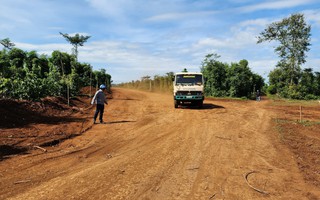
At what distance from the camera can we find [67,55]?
27.9 m

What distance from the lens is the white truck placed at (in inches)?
683

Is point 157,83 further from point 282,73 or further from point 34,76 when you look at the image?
point 34,76

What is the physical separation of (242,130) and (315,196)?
6129 mm

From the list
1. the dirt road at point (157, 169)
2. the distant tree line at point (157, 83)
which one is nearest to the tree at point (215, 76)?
the distant tree line at point (157, 83)

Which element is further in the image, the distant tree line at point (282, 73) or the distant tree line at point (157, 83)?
the distant tree line at point (157, 83)

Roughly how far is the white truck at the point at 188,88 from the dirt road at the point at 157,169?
7.50 metres

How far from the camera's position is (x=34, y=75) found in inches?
595

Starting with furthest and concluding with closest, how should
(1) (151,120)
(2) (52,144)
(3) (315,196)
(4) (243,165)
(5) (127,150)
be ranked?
1. (1) (151,120)
2. (2) (52,144)
3. (5) (127,150)
4. (4) (243,165)
5. (3) (315,196)

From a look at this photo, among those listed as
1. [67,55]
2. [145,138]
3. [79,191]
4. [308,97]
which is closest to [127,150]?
[145,138]

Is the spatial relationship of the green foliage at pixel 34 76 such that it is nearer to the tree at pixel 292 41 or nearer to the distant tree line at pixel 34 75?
the distant tree line at pixel 34 75

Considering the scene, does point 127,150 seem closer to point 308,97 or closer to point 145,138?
point 145,138

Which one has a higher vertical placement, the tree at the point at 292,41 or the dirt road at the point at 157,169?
the tree at the point at 292,41

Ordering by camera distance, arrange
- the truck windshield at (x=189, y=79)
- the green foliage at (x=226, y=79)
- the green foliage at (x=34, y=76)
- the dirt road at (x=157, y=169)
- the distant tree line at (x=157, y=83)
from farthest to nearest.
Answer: the distant tree line at (x=157, y=83) → the green foliage at (x=226, y=79) → the truck windshield at (x=189, y=79) → the green foliage at (x=34, y=76) → the dirt road at (x=157, y=169)

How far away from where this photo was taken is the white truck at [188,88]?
57.0 feet
